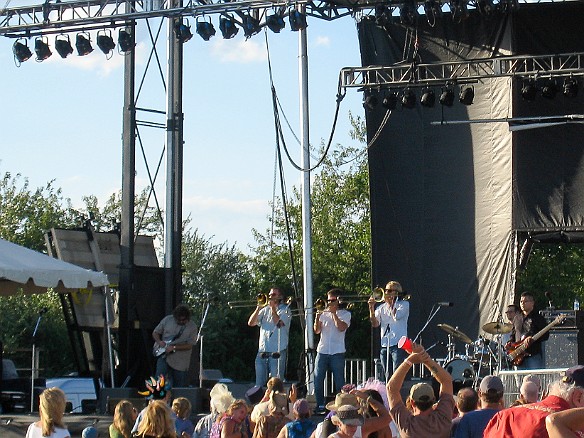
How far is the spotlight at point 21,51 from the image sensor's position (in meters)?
16.6

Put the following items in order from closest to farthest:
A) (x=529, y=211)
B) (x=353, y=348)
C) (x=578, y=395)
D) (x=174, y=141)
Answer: (x=578, y=395), (x=174, y=141), (x=529, y=211), (x=353, y=348)

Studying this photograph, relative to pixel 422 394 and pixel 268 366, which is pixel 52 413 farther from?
pixel 268 366

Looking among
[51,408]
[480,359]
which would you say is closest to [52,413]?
[51,408]

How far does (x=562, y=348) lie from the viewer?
1552 centimetres

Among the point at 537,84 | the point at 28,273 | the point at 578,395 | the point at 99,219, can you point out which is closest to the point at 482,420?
the point at 578,395

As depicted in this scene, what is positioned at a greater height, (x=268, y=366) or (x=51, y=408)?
(x=268, y=366)

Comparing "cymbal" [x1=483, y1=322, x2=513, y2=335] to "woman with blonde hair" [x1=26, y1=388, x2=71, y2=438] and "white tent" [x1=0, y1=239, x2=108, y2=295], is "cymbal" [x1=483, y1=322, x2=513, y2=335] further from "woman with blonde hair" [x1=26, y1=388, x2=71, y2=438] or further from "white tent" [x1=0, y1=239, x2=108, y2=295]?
"woman with blonde hair" [x1=26, y1=388, x2=71, y2=438]

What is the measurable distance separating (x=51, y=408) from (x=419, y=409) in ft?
7.82

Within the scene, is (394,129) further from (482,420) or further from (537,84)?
(482,420)

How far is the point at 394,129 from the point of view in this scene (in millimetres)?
20984

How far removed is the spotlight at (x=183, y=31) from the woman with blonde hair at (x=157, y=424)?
31.0 feet

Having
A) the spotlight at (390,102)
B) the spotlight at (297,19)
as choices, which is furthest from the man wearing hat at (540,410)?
the spotlight at (390,102)

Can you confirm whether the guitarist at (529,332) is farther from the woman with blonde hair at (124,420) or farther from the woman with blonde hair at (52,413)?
the woman with blonde hair at (52,413)

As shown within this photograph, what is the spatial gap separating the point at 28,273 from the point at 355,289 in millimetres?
27568
